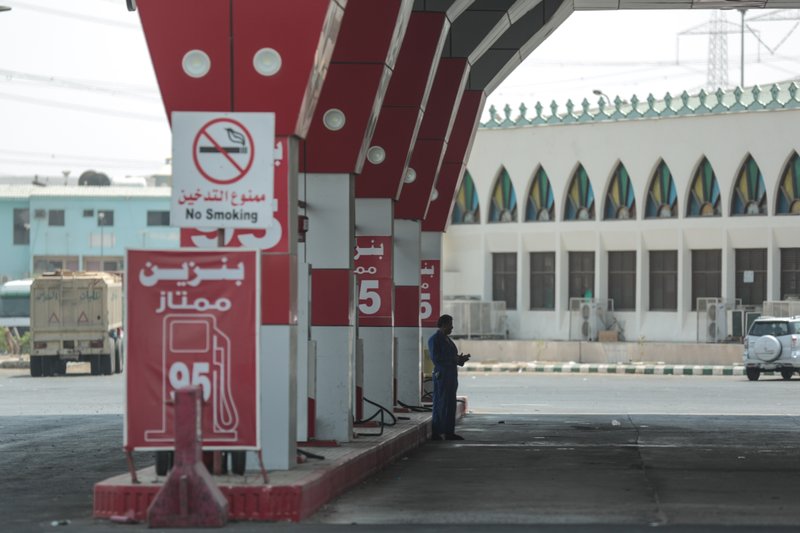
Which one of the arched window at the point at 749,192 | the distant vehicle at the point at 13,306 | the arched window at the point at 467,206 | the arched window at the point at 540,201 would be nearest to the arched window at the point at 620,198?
the arched window at the point at 540,201

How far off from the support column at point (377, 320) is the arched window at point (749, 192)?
32258 mm

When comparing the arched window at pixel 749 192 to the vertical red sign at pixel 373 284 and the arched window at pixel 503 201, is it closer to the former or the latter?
the arched window at pixel 503 201

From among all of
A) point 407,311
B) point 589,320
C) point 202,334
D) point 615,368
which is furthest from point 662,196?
point 202,334

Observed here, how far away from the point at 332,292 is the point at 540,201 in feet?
131

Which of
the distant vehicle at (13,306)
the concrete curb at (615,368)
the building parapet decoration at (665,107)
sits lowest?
the concrete curb at (615,368)

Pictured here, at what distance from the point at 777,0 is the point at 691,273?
2690cm

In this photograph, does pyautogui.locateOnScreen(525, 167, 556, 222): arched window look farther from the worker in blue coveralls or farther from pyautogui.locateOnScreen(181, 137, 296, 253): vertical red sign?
pyautogui.locateOnScreen(181, 137, 296, 253): vertical red sign

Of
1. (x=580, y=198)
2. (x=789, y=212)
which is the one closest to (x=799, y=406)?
(x=789, y=212)

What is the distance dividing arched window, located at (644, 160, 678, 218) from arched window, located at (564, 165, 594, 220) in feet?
7.15

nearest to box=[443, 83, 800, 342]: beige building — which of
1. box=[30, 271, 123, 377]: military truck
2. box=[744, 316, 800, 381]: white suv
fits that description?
box=[744, 316, 800, 381]: white suv

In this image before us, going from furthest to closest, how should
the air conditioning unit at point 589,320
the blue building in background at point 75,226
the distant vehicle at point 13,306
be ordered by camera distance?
the blue building in background at point 75,226 → the distant vehicle at point 13,306 → the air conditioning unit at point 589,320

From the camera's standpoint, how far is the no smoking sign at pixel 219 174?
12.2 meters

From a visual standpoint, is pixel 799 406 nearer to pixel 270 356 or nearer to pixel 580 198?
pixel 270 356

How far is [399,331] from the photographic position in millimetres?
24422
